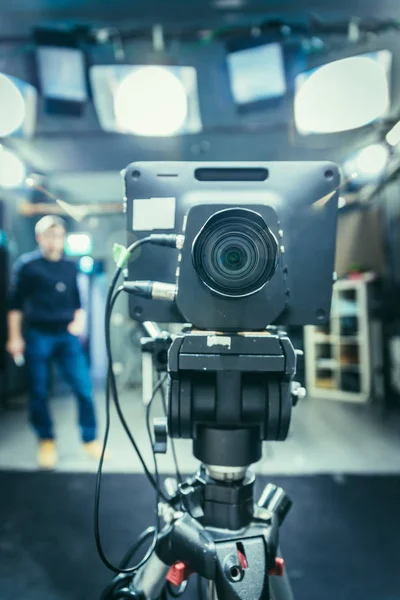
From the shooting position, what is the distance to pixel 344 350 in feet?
12.9

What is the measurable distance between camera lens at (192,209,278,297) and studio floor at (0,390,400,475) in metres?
1.63

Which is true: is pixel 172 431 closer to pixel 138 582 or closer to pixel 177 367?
pixel 177 367

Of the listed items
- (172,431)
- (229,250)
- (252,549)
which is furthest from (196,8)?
(252,549)

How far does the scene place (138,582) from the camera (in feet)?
2.29

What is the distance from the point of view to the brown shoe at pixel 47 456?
6.41 feet

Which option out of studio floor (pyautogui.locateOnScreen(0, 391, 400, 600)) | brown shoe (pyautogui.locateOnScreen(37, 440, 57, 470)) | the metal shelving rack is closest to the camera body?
studio floor (pyautogui.locateOnScreen(0, 391, 400, 600))

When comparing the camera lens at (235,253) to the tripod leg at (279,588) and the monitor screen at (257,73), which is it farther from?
the monitor screen at (257,73)

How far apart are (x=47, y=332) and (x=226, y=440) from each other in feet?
5.58

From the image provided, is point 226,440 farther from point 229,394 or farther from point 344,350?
point 344,350

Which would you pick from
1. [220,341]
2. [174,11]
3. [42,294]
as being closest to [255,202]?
[220,341]

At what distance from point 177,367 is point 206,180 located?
11.8 inches

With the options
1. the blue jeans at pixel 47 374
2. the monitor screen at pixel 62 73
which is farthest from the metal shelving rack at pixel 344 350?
the monitor screen at pixel 62 73

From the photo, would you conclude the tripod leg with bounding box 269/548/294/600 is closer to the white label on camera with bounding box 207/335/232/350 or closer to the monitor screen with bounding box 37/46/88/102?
the white label on camera with bounding box 207/335/232/350

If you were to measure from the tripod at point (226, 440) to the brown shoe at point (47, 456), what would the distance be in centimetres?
154
